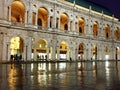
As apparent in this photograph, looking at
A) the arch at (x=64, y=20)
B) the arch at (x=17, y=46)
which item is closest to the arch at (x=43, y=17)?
the arch at (x=64, y=20)

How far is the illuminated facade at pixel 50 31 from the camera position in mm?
43094

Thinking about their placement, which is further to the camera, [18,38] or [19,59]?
[18,38]

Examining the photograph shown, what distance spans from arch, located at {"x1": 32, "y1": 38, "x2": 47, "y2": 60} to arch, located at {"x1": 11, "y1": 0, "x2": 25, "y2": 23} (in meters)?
6.54

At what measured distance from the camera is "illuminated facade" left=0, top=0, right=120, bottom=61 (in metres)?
43.1

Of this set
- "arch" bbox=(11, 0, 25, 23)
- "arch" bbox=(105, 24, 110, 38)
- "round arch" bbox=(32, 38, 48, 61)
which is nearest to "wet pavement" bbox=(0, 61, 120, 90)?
"arch" bbox=(11, 0, 25, 23)

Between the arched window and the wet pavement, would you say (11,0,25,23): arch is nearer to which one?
the arched window

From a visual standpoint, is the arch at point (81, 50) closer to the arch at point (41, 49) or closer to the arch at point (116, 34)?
the arch at point (41, 49)

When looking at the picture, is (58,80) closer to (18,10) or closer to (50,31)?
(50,31)

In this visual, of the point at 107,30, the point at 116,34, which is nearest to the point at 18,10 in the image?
the point at 107,30

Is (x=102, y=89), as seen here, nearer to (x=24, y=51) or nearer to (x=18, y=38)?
(x=24, y=51)

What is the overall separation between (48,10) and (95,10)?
25.5 meters

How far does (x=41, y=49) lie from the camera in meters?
52.7

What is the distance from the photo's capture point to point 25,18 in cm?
4684

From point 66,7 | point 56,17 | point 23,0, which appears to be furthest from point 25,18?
point 66,7
